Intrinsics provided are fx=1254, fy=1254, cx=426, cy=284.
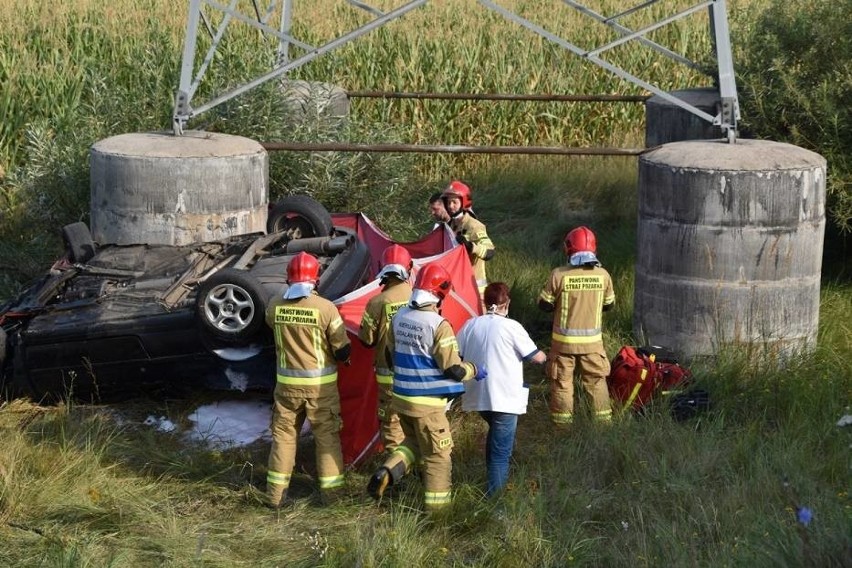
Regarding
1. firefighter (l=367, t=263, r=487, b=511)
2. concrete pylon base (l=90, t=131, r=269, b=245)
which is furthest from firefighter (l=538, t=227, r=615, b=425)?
concrete pylon base (l=90, t=131, r=269, b=245)

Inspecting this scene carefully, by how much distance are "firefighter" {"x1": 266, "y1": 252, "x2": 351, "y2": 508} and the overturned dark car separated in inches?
32.8

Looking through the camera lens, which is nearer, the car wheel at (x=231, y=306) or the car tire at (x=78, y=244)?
the car wheel at (x=231, y=306)

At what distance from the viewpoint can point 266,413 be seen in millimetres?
8781

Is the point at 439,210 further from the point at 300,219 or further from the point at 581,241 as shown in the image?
the point at 581,241

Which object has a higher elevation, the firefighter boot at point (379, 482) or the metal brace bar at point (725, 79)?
the metal brace bar at point (725, 79)

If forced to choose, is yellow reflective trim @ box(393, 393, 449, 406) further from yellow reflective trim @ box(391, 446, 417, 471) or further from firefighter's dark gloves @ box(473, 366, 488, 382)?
yellow reflective trim @ box(391, 446, 417, 471)

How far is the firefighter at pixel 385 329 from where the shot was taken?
7.45 meters

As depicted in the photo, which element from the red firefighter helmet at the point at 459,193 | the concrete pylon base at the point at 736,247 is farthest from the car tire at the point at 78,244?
the concrete pylon base at the point at 736,247

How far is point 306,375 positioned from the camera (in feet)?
24.0

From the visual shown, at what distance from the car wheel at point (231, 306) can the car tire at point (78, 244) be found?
196 centimetres

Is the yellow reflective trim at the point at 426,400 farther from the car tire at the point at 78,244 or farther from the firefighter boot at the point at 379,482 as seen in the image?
the car tire at the point at 78,244

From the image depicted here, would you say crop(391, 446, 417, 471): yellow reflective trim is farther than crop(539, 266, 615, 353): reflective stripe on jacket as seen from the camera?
No

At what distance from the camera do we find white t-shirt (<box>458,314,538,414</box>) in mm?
7098

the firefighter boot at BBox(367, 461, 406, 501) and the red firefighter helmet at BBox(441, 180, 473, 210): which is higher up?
the red firefighter helmet at BBox(441, 180, 473, 210)
